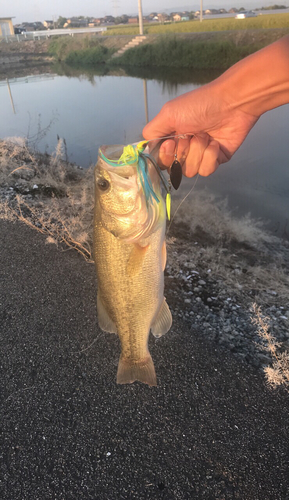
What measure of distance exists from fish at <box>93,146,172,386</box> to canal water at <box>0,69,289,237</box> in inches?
225

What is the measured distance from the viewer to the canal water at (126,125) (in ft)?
30.7

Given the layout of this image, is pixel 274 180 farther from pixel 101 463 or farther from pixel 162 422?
pixel 101 463

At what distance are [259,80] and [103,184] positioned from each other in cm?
141

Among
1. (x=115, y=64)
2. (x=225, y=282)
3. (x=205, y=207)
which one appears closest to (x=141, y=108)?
(x=205, y=207)

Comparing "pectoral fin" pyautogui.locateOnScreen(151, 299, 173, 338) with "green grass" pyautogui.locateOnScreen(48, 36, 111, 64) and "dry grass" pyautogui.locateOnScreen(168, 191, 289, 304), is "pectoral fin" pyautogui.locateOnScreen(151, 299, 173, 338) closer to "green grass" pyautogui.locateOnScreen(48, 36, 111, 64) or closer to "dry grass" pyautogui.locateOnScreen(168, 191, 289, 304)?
"dry grass" pyautogui.locateOnScreen(168, 191, 289, 304)

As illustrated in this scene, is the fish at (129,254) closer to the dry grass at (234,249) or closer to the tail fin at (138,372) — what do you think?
the tail fin at (138,372)

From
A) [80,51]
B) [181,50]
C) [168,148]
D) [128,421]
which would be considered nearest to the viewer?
[168,148]

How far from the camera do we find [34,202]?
7914 mm

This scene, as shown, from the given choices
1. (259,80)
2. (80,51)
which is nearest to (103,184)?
(259,80)

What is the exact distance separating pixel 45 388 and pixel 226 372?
2181 mm

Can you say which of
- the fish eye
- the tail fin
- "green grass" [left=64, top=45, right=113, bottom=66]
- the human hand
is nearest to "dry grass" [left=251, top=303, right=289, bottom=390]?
the tail fin

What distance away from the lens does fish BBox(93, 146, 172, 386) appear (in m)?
1.87

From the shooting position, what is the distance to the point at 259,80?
2.21 meters

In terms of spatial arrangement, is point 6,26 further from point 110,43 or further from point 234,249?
point 234,249
